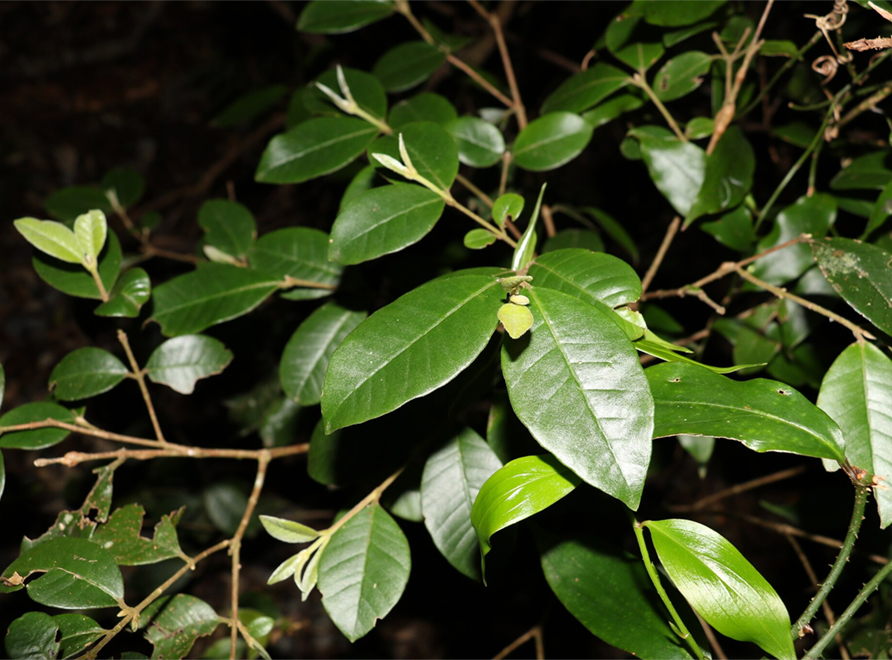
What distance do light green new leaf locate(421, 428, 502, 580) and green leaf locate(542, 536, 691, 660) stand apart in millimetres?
108

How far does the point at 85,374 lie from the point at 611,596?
0.82 m

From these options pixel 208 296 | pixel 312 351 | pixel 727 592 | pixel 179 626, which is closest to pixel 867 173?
pixel 727 592

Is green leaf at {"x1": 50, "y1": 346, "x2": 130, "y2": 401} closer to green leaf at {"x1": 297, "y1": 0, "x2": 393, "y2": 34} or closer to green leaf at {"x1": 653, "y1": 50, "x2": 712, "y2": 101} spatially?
green leaf at {"x1": 297, "y1": 0, "x2": 393, "y2": 34}

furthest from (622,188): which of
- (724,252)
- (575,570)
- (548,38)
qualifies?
(575,570)

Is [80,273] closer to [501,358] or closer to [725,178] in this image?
[501,358]

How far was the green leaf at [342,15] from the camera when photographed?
3.49ft

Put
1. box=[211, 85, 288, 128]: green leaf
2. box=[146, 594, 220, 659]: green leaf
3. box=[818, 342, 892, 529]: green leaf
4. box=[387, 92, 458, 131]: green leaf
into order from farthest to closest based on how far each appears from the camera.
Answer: box=[211, 85, 288, 128]: green leaf → box=[387, 92, 458, 131]: green leaf → box=[146, 594, 220, 659]: green leaf → box=[818, 342, 892, 529]: green leaf

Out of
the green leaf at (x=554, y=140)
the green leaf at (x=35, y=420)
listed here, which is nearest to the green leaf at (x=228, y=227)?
the green leaf at (x=35, y=420)

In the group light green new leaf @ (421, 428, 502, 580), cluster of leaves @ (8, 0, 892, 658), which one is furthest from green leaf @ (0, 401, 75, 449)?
light green new leaf @ (421, 428, 502, 580)

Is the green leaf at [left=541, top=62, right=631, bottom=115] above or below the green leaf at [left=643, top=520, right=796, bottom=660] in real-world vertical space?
above

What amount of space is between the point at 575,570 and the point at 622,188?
4.21 ft

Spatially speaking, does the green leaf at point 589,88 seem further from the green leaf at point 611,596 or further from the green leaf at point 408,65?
the green leaf at point 611,596

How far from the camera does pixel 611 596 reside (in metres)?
0.72

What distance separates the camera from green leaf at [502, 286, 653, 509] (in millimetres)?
475
